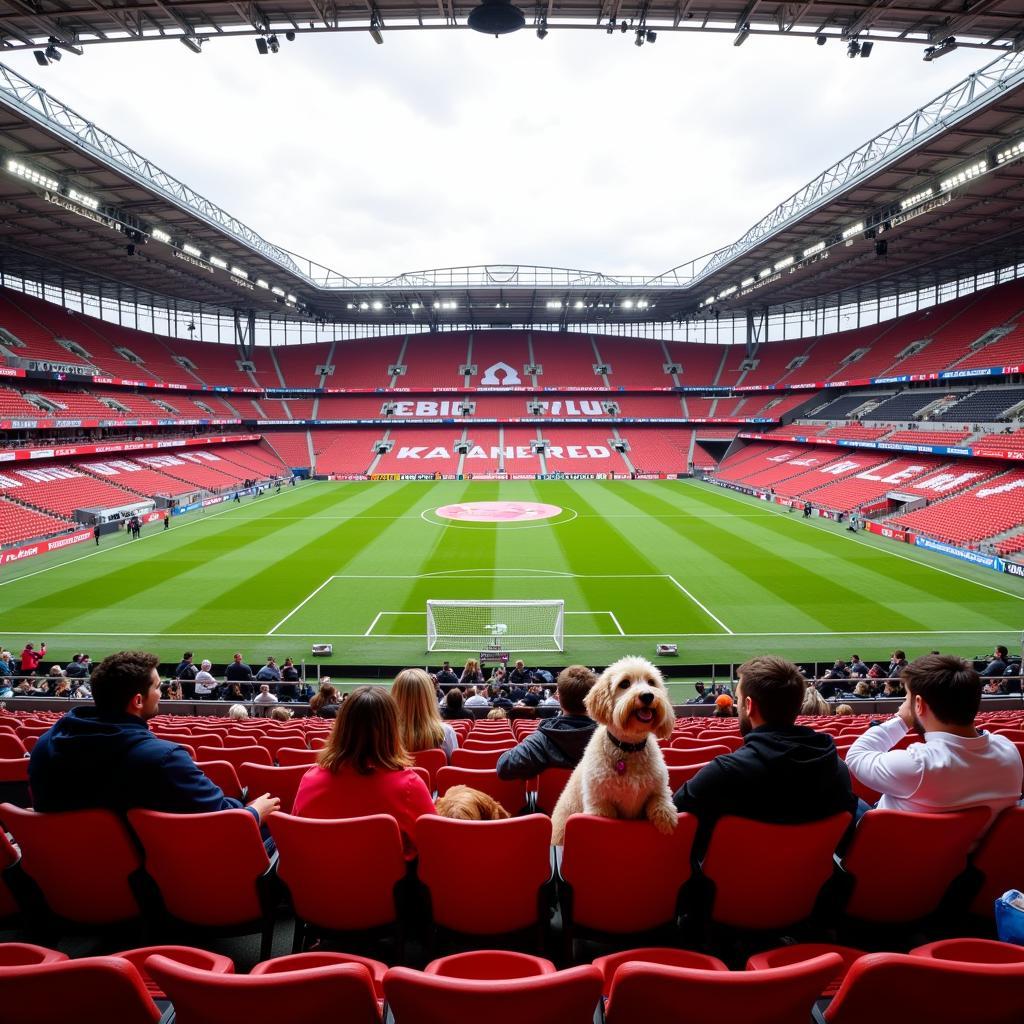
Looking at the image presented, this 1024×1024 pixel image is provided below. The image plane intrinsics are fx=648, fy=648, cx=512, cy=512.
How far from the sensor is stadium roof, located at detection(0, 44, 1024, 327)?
1122 inches

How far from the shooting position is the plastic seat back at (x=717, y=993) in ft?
6.40

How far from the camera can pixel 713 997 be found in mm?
1985

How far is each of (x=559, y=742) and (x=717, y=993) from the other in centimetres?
303

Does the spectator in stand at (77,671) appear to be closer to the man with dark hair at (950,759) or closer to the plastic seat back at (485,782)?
the plastic seat back at (485,782)

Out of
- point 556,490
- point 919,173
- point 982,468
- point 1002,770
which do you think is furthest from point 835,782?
point 556,490

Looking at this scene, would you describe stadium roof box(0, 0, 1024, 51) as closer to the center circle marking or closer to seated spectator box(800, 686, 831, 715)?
seated spectator box(800, 686, 831, 715)

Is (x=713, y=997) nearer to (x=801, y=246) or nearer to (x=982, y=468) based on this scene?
(x=982, y=468)

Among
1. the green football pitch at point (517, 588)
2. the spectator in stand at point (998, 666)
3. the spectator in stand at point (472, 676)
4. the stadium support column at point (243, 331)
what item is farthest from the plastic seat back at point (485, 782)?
the stadium support column at point (243, 331)

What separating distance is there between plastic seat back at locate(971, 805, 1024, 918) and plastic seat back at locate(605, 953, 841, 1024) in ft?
6.94

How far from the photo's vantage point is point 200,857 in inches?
138

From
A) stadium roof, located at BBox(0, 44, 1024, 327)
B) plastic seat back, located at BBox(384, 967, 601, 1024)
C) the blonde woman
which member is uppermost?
stadium roof, located at BBox(0, 44, 1024, 327)

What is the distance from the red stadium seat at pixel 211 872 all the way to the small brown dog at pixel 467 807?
1.00 m

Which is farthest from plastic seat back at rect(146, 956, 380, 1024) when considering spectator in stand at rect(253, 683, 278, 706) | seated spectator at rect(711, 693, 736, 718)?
spectator in stand at rect(253, 683, 278, 706)

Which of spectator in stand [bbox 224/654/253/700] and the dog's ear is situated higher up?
the dog's ear
